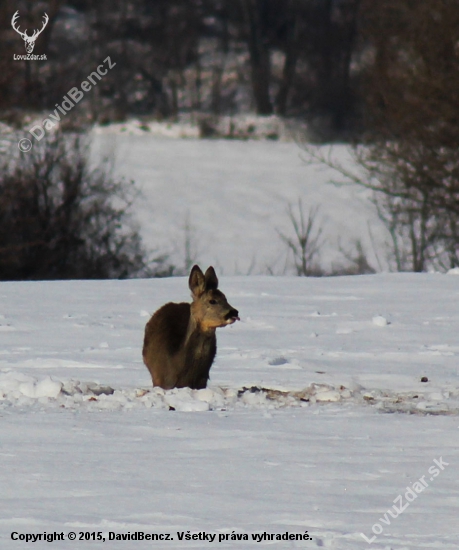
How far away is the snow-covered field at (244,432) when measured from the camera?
456cm

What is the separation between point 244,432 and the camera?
20.7ft

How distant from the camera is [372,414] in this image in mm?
6992

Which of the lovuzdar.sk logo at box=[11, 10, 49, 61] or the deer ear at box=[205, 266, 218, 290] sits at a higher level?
the lovuzdar.sk logo at box=[11, 10, 49, 61]

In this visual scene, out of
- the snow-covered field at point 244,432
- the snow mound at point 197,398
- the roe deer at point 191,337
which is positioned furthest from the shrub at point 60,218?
the snow mound at point 197,398

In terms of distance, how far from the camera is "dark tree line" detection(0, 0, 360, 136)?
47.2m

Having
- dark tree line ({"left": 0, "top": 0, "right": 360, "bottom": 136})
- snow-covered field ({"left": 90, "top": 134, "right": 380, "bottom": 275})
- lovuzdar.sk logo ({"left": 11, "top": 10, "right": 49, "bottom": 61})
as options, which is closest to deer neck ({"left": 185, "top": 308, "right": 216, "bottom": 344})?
snow-covered field ({"left": 90, "top": 134, "right": 380, "bottom": 275})

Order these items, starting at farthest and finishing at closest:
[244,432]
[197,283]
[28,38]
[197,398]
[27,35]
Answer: [27,35] → [28,38] → [197,283] → [197,398] → [244,432]

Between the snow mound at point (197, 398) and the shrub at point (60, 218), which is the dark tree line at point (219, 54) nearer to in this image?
the shrub at point (60, 218)

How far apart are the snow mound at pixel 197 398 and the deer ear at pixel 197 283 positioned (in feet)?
1.97

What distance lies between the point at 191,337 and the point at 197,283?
1.13 ft

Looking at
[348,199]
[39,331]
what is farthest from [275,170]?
[39,331]

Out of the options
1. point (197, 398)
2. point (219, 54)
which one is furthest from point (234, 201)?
point (219, 54)

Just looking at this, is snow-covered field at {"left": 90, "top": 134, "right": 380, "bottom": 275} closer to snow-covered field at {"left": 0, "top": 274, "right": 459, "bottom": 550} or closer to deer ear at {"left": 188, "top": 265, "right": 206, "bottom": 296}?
snow-covered field at {"left": 0, "top": 274, "right": 459, "bottom": 550}

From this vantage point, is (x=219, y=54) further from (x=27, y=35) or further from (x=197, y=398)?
(x=197, y=398)
